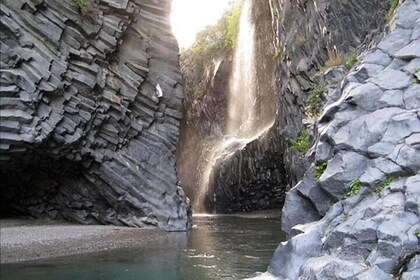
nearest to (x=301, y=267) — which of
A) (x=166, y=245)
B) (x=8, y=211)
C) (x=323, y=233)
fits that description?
(x=323, y=233)

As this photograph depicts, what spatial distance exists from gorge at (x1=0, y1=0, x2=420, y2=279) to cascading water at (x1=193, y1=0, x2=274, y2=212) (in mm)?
170

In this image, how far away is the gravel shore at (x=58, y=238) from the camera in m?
16.6

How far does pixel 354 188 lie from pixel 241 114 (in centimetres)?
2919

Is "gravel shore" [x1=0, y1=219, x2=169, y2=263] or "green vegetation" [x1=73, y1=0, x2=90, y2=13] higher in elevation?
"green vegetation" [x1=73, y1=0, x2=90, y2=13]

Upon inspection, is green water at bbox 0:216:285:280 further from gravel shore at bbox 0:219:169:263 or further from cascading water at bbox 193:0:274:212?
cascading water at bbox 193:0:274:212

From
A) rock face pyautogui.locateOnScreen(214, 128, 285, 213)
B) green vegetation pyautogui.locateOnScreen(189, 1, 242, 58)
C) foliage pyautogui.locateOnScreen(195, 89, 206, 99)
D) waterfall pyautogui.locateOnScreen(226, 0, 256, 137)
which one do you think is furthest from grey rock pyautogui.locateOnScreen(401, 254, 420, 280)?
foliage pyautogui.locateOnScreen(195, 89, 206, 99)

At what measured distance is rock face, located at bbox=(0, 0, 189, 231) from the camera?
20.4m

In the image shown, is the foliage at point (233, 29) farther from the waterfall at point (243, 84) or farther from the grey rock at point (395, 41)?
the grey rock at point (395, 41)

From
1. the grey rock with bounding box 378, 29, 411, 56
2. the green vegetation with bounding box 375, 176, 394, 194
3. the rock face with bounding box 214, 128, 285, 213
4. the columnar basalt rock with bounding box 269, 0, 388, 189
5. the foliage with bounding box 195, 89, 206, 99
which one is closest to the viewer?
the green vegetation with bounding box 375, 176, 394, 194

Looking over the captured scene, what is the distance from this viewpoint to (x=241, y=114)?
38.5m

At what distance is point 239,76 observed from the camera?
39.2 meters

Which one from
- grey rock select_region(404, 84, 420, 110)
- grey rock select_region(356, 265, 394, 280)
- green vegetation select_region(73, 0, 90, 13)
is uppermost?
green vegetation select_region(73, 0, 90, 13)

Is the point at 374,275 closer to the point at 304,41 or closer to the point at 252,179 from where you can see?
the point at 304,41

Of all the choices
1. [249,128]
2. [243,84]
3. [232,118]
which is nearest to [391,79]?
[249,128]
